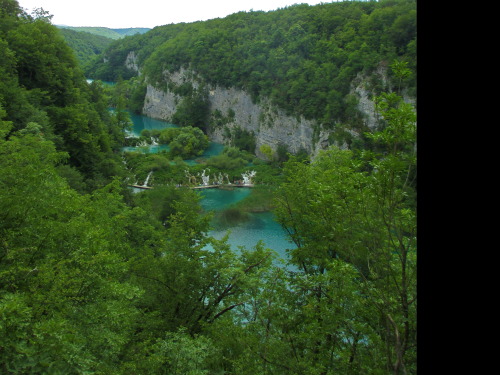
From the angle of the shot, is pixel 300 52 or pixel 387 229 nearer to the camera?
pixel 387 229

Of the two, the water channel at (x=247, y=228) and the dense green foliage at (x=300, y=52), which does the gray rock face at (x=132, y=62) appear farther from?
the water channel at (x=247, y=228)

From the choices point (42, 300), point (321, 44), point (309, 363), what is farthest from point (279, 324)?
point (321, 44)

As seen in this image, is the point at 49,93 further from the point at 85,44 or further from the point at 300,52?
the point at 85,44

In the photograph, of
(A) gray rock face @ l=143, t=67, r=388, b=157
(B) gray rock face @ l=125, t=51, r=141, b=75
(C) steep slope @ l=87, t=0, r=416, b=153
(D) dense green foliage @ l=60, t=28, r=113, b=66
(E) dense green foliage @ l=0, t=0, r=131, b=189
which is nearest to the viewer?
(E) dense green foliage @ l=0, t=0, r=131, b=189

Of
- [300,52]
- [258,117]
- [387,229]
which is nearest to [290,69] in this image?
[300,52]

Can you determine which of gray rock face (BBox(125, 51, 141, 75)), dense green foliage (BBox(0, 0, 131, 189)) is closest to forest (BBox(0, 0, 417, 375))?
dense green foliage (BBox(0, 0, 131, 189))

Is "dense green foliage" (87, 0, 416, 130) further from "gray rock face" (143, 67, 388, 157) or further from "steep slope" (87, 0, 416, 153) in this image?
"gray rock face" (143, 67, 388, 157)
